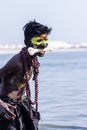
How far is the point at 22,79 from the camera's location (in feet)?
19.3

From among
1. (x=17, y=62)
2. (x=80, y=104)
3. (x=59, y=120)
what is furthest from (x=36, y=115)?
(x=80, y=104)

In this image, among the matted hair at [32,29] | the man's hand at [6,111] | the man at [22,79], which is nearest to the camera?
the man's hand at [6,111]

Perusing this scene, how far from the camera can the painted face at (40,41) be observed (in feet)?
19.5

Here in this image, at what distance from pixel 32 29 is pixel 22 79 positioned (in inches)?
19.9

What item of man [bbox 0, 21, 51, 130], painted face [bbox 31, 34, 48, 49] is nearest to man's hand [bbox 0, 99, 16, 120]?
man [bbox 0, 21, 51, 130]

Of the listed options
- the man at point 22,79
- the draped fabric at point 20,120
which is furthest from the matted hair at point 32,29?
the draped fabric at point 20,120

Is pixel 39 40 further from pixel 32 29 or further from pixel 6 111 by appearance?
pixel 6 111

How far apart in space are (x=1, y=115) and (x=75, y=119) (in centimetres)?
681

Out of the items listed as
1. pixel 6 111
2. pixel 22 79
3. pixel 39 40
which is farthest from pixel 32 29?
pixel 6 111

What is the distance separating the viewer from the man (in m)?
5.79

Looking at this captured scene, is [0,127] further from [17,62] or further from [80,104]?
[80,104]

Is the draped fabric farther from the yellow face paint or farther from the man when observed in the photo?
the yellow face paint

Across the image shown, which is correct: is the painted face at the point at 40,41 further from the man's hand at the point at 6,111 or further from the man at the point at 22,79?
the man's hand at the point at 6,111

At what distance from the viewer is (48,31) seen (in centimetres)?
599
